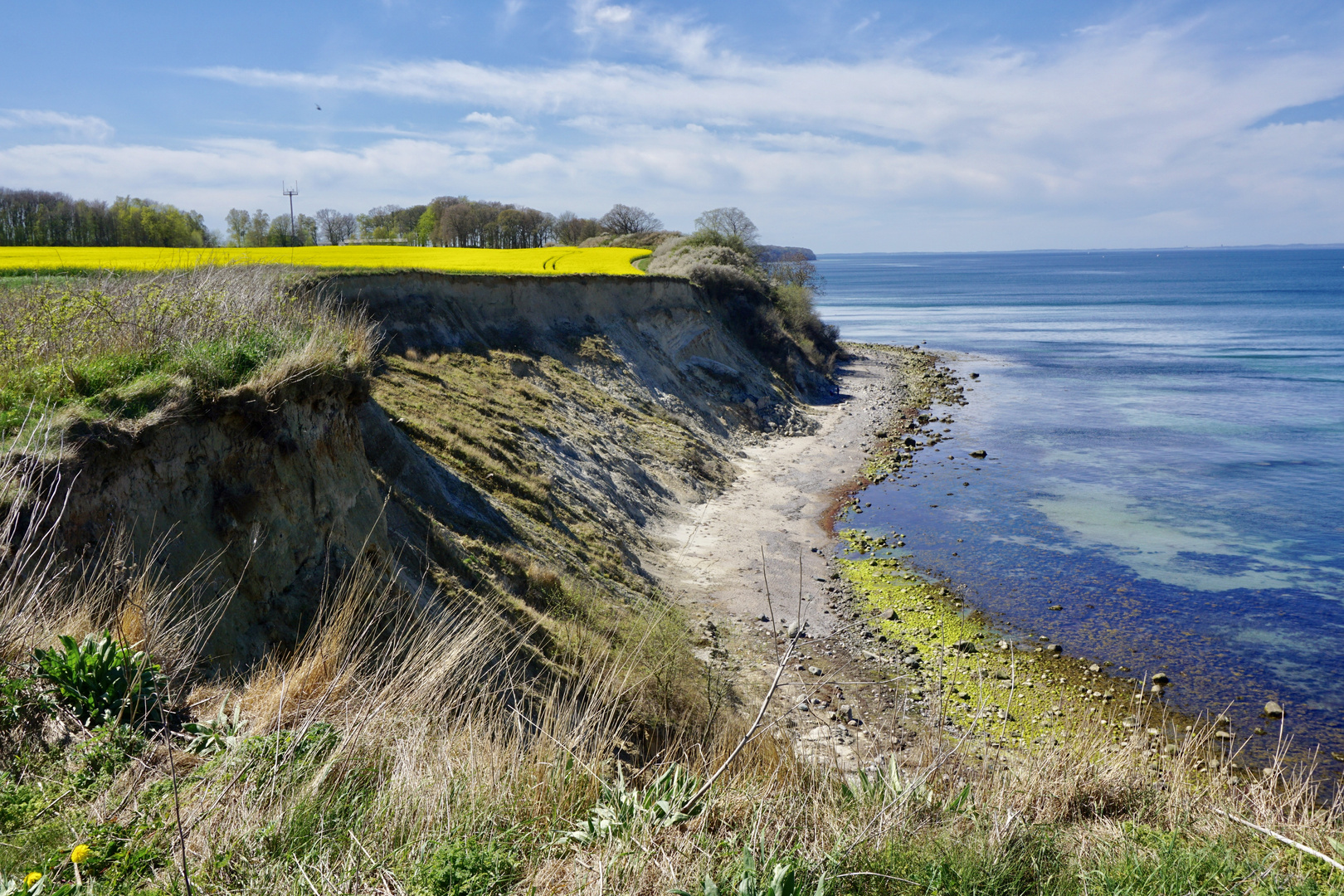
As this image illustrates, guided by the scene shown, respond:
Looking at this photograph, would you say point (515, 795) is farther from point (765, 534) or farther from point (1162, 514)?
point (1162, 514)

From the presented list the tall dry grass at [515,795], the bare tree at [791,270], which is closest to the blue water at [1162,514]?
the tall dry grass at [515,795]

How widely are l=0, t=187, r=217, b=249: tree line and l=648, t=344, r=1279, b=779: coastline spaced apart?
34.7 meters

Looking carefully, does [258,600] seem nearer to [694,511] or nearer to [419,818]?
[419,818]

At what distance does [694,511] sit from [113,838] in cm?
1979

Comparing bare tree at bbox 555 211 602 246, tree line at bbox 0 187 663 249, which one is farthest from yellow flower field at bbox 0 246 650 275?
bare tree at bbox 555 211 602 246

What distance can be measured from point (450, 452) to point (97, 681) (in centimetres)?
1200

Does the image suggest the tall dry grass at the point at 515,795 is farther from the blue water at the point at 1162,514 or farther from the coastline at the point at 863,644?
the blue water at the point at 1162,514

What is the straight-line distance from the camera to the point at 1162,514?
2444 cm

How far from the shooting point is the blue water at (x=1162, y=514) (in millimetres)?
15414

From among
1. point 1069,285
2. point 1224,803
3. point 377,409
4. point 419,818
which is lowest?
point 1224,803

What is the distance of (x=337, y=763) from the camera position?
425cm

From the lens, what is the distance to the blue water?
15.4 m

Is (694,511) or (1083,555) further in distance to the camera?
(694,511)

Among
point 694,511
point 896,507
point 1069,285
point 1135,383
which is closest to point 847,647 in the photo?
point 694,511
